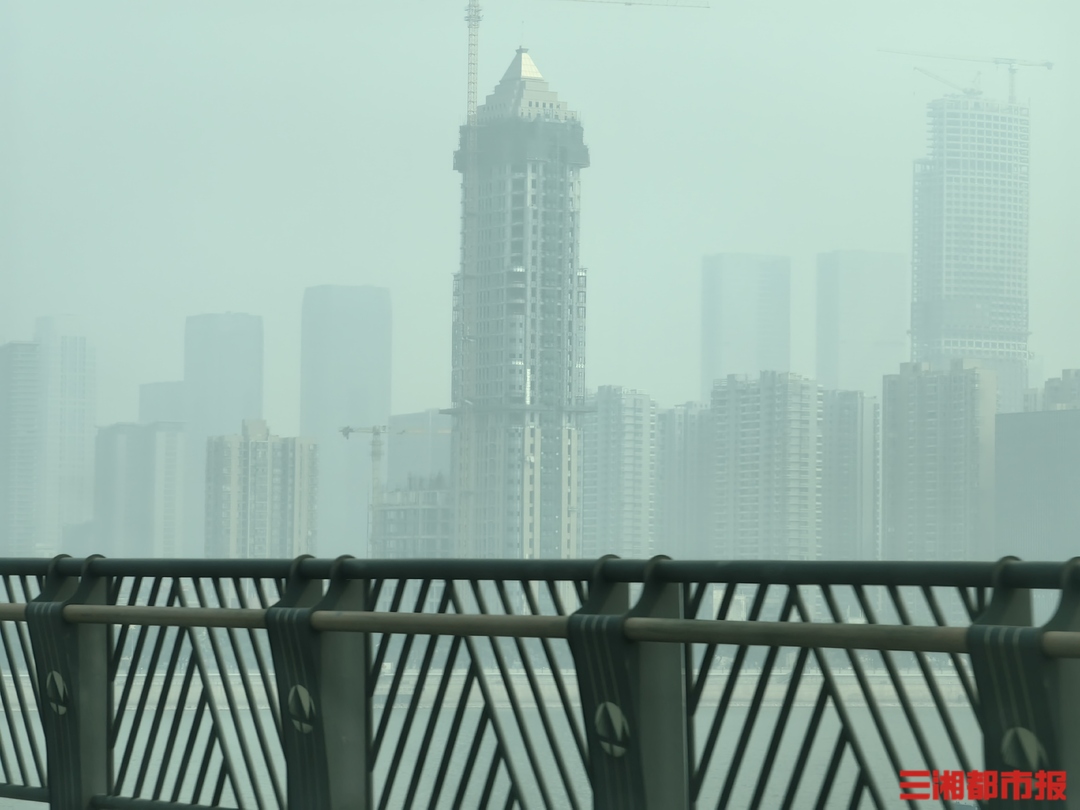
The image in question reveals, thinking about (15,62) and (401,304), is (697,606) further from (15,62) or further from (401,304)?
(15,62)

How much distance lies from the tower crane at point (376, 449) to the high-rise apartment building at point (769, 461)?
483 inches

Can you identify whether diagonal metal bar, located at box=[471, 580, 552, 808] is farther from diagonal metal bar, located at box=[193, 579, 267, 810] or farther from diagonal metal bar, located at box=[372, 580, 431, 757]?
diagonal metal bar, located at box=[193, 579, 267, 810]

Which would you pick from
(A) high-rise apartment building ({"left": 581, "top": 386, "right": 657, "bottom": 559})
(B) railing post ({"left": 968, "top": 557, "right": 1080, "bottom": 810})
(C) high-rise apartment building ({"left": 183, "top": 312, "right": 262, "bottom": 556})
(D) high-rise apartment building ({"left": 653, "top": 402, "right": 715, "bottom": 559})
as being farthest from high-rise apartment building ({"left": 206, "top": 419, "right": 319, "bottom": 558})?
(B) railing post ({"left": 968, "top": 557, "right": 1080, "bottom": 810})

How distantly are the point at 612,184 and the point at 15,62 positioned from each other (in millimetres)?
33880

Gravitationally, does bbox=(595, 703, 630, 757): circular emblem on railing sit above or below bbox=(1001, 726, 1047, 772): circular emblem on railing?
below

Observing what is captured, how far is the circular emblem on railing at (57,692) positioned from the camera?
333 centimetres

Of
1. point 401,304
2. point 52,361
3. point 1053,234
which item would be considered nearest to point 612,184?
point 401,304

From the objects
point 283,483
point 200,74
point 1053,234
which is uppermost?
point 200,74

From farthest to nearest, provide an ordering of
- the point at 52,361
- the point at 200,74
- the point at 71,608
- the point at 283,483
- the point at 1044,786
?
the point at 200,74 < the point at 52,361 < the point at 283,483 < the point at 71,608 < the point at 1044,786

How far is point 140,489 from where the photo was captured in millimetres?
58219

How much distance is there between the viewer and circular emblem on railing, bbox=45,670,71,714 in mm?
3332

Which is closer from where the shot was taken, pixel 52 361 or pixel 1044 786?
pixel 1044 786

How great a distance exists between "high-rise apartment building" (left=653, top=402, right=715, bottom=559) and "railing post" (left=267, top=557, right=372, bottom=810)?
50349 millimetres

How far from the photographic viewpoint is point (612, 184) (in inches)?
2709
